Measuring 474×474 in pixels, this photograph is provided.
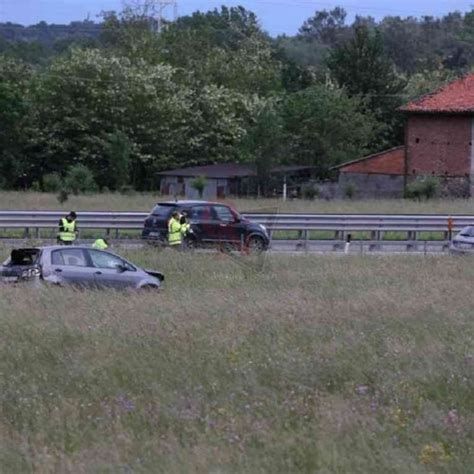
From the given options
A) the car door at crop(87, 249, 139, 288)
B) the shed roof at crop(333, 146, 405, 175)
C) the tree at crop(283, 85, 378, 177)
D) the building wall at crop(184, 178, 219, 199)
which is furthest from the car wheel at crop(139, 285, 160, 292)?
the tree at crop(283, 85, 378, 177)

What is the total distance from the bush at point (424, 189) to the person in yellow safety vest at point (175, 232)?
28.7 m

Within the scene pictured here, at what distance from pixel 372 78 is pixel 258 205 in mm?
35935

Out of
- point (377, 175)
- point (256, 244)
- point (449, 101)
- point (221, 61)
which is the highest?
point (221, 61)

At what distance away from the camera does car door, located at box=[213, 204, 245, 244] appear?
3409cm

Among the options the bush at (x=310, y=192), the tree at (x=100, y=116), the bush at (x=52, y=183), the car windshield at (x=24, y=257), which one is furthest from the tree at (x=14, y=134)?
the car windshield at (x=24, y=257)

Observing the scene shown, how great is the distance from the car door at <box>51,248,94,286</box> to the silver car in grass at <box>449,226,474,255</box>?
508 inches

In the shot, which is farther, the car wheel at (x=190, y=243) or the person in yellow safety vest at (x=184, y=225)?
the car wheel at (x=190, y=243)

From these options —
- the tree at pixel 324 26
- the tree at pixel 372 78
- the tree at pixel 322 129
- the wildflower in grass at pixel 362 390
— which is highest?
the tree at pixel 324 26

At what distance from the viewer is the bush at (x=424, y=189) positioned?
58656mm

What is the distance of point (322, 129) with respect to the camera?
73.3 m

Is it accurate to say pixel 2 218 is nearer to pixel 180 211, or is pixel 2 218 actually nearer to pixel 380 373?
pixel 180 211

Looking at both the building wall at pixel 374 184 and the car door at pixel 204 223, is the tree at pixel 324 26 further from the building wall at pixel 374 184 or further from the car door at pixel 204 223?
the car door at pixel 204 223

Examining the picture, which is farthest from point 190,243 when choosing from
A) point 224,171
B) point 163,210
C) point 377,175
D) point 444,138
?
point 224,171

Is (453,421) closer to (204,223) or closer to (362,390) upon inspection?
(362,390)
